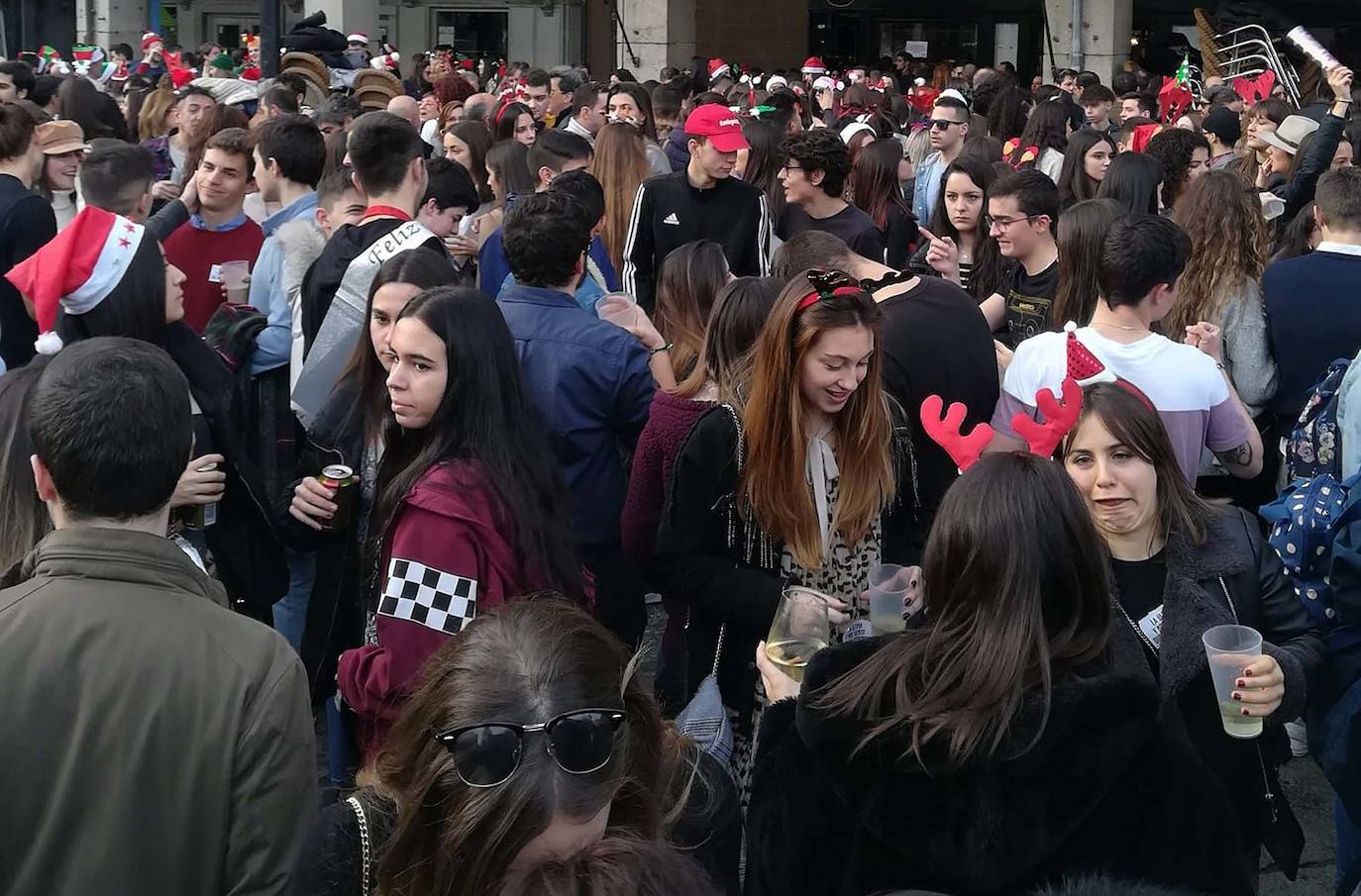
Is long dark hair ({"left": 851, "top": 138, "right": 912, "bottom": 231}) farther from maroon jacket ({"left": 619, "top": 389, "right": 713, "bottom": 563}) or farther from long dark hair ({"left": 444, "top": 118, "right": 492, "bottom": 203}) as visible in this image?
maroon jacket ({"left": 619, "top": 389, "right": 713, "bottom": 563})

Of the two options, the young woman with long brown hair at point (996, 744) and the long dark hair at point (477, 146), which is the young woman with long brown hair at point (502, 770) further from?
the long dark hair at point (477, 146)

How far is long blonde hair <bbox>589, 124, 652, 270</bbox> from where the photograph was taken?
7.53m

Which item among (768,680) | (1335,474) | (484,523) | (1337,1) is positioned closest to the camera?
(768,680)

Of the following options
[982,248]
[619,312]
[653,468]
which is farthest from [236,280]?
[982,248]

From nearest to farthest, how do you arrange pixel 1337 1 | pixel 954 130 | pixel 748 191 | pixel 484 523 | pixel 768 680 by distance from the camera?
pixel 768 680, pixel 484 523, pixel 748 191, pixel 954 130, pixel 1337 1

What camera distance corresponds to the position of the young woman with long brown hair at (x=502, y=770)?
6.18ft

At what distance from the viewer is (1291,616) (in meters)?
3.20

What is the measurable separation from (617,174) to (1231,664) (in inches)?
206

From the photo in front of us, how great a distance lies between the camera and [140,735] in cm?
230

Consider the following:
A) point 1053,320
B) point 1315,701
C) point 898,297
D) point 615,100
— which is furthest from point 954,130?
point 1315,701

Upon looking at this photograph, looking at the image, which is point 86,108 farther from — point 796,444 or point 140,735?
point 140,735

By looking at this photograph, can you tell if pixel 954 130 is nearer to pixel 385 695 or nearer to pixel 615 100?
pixel 615 100

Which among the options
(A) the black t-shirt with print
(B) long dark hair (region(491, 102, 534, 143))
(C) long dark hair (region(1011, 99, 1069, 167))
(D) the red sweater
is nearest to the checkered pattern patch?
(D) the red sweater

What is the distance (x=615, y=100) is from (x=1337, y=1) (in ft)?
87.0
